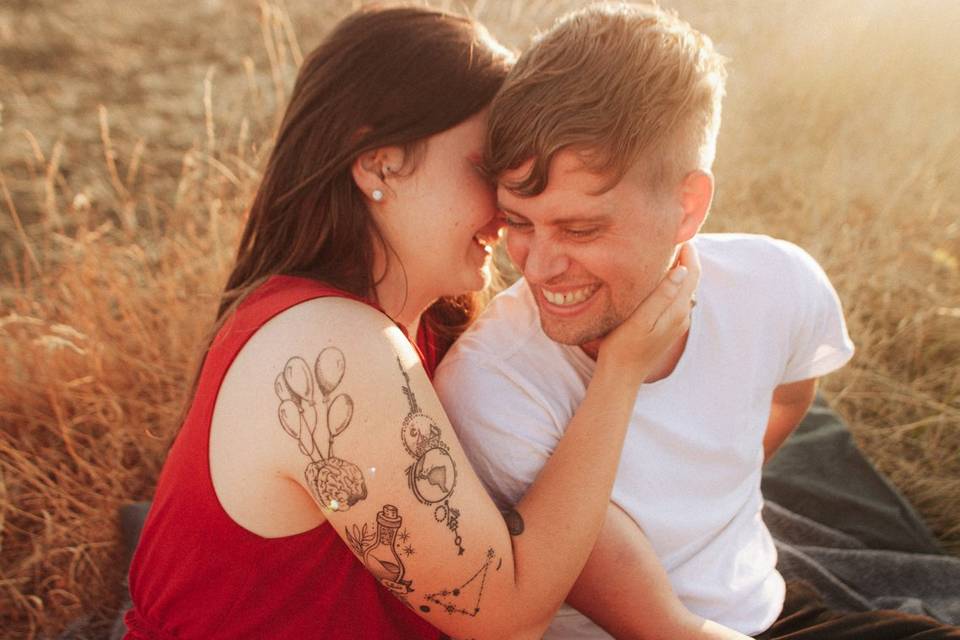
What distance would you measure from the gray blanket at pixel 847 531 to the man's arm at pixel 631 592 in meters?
1.06

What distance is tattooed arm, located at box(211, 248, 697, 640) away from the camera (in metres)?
1.79

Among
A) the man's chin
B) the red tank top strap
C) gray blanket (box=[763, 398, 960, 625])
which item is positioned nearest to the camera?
the red tank top strap

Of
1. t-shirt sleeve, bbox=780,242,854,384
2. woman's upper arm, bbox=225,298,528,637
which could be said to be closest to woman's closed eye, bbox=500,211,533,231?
woman's upper arm, bbox=225,298,528,637

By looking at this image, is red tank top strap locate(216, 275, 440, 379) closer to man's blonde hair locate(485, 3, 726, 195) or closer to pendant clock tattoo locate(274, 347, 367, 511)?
pendant clock tattoo locate(274, 347, 367, 511)

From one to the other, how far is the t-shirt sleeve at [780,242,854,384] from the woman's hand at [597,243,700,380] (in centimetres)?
44

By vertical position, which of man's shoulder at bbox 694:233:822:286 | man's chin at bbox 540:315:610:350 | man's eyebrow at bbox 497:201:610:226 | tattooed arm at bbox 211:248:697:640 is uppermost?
man's eyebrow at bbox 497:201:610:226

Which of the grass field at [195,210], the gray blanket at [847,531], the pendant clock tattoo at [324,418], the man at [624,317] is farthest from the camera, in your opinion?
the grass field at [195,210]

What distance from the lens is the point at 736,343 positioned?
2451 millimetres

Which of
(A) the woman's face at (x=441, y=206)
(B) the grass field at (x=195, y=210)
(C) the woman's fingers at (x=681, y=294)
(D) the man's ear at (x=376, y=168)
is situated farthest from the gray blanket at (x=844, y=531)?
(D) the man's ear at (x=376, y=168)

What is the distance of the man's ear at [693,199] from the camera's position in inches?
86.7

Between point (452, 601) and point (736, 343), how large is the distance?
3.66 feet

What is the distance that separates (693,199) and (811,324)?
0.66 meters

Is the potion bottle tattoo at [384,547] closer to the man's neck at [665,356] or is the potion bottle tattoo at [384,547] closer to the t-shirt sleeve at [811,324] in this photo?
the man's neck at [665,356]

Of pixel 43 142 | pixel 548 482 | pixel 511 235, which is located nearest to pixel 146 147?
pixel 43 142
